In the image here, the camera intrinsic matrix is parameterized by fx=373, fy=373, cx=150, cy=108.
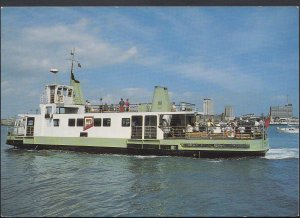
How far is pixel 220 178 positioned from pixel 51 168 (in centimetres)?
545

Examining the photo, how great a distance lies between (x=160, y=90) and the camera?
1619 centimetres

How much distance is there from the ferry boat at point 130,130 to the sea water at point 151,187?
2.33 ft

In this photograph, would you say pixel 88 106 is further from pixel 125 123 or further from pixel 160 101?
pixel 160 101

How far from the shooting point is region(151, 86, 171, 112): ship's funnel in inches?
634

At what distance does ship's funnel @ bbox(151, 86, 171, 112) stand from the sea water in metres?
2.91

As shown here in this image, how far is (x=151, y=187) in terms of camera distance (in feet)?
29.3

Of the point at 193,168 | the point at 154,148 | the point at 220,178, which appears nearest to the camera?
the point at 220,178

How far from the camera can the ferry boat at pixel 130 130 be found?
547 inches

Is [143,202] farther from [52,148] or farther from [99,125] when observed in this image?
[52,148]

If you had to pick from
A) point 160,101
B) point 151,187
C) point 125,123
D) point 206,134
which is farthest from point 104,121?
point 151,187

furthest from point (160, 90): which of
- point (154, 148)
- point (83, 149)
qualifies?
point (83, 149)

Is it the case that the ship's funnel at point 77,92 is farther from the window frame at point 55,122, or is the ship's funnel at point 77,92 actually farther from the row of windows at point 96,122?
the row of windows at point 96,122

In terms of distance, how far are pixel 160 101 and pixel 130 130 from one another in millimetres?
1866

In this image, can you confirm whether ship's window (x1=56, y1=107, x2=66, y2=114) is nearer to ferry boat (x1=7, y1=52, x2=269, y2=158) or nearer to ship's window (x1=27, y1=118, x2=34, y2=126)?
ferry boat (x1=7, y1=52, x2=269, y2=158)
